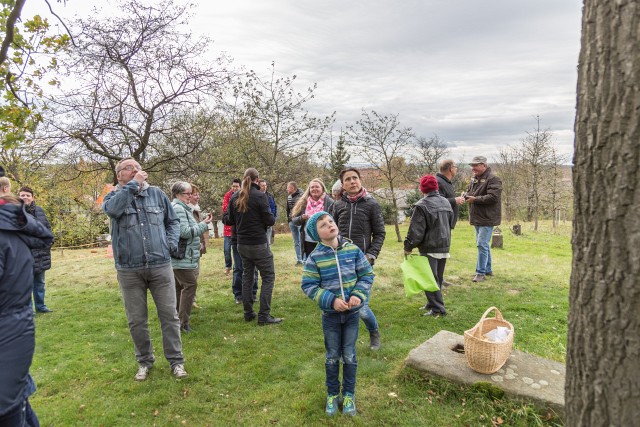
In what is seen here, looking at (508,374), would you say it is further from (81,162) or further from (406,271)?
(81,162)

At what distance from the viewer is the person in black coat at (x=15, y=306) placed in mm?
2016

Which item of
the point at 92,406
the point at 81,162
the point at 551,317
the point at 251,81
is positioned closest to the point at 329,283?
the point at 92,406

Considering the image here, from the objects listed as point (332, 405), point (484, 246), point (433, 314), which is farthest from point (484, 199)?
point (332, 405)

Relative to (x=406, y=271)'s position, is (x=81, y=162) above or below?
above

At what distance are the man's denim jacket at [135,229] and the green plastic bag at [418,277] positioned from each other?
2.74m

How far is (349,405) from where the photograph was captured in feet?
10.5

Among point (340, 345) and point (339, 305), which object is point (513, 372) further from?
point (339, 305)

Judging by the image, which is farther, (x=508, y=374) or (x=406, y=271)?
(x=406, y=271)

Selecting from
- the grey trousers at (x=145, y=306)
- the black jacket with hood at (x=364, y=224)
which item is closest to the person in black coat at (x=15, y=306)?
the grey trousers at (x=145, y=306)

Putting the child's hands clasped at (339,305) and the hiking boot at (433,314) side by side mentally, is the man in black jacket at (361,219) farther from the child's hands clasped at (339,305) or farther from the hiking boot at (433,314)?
the child's hands clasped at (339,305)

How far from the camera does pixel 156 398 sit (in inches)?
139

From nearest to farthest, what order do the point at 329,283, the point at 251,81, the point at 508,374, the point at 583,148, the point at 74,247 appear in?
the point at 583,148 → the point at 329,283 → the point at 508,374 → the point at 251,81 → the point at 74,247

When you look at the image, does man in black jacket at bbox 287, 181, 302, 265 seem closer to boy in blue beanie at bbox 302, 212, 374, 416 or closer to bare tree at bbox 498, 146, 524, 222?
boy in blue beanie at bbox 302, 212, 374, 416

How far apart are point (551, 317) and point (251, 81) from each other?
39.8 feet
